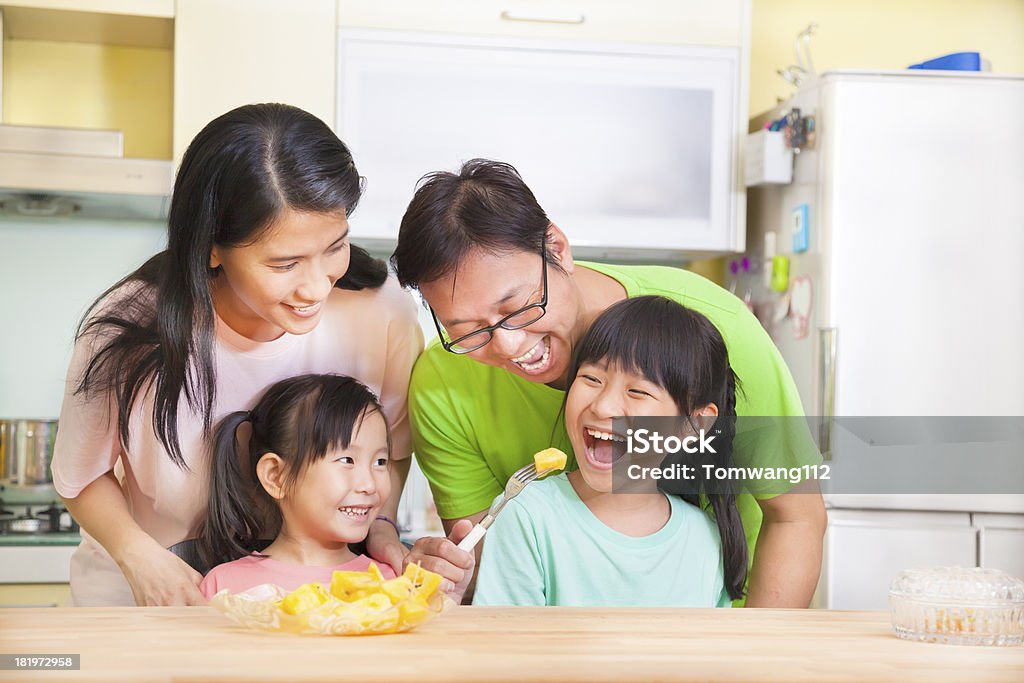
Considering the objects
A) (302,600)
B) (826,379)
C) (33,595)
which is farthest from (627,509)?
(33,595)

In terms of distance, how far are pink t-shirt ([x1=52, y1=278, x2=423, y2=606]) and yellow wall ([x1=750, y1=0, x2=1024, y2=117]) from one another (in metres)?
1.24

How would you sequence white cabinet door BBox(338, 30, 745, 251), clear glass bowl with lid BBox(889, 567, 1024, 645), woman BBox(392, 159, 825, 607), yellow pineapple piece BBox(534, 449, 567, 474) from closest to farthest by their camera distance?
clear glass bowl with lid BBox(889, 567, 1024, 645), yellow pineapple piece BBox(534, 449, 567, 474), woman BBox(392, 159, 825, 607), white cabinet door BBox(338, 30, 745, 251)

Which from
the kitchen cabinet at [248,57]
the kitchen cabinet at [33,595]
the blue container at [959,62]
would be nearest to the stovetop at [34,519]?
the kitchen cabinet at [33,595]

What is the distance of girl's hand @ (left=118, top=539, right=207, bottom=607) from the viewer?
884 millimetres

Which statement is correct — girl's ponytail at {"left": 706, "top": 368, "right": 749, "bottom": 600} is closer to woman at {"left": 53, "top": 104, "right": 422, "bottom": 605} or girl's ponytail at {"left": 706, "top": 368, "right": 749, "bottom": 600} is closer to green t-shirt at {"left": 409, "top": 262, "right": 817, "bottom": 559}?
green t-shirt at {"left": 409, "top": 262, "right": 817, "bottom": 559}

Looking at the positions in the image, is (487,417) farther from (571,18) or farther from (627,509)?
(571,18)

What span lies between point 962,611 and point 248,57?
4.50 ft

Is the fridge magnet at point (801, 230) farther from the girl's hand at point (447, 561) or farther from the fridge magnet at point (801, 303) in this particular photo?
the girl's hand at point (447, 561)

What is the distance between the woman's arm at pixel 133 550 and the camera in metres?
0.89

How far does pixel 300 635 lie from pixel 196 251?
0.36 metres

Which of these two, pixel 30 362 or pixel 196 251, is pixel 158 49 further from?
pixel 196 251

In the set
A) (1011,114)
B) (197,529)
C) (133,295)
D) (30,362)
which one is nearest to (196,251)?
(133,295)

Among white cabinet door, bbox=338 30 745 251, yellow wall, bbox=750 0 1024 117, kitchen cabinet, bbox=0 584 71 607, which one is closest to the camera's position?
kitchen cabinet, bbox=0 584 71 607

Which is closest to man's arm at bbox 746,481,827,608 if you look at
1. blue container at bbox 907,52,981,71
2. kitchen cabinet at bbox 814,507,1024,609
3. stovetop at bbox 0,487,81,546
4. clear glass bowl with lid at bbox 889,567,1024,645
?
clear glass bowl with lid at bbox 889,567,1024,645
